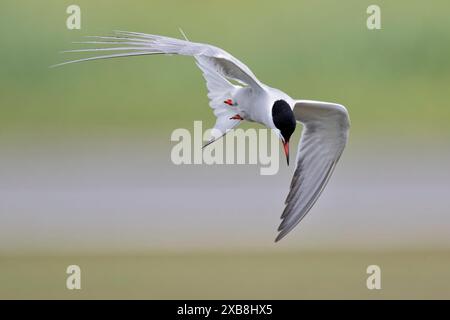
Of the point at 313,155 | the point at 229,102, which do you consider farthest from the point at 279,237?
the point at 229,102

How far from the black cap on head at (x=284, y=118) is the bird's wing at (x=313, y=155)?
0.32 m

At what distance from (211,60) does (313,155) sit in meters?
0.59

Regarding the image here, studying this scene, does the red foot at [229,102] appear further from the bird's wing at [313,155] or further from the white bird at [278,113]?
the bird's wing at [313,155]

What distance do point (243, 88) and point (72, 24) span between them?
1108mm

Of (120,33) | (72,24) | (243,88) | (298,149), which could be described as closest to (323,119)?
(298,149)

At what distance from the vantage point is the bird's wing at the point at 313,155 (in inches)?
110

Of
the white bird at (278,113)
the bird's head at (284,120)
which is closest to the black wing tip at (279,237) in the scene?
the white bird at (278,113)

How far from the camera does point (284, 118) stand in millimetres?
2406

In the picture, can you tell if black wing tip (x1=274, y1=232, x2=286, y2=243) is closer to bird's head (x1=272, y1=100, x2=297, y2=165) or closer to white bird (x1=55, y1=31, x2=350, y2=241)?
white bird (x1=55, y1=31, x2=350, y2=241)

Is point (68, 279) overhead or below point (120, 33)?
below

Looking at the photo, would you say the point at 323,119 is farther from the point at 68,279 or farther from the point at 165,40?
the point at 68,279

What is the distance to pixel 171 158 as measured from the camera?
4113 millimetres

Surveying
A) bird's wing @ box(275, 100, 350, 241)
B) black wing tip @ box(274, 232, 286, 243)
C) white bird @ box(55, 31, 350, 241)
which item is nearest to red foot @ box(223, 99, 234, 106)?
white bird @ box(55, 31, 350, 241)

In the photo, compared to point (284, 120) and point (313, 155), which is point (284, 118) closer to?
point (284, 120)
